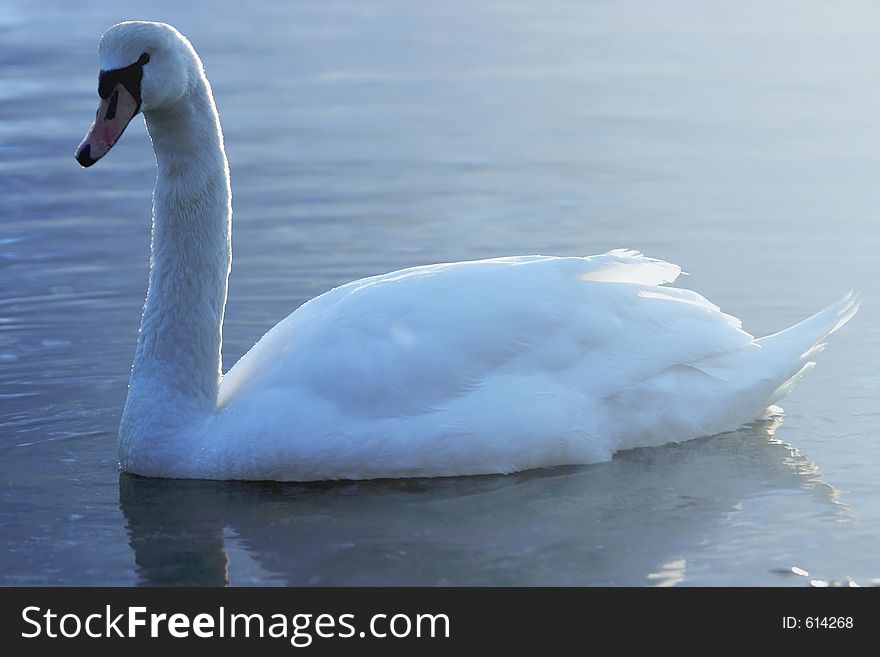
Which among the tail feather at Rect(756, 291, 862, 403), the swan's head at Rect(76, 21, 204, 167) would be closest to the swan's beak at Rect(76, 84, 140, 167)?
the swan's head at Rect(76, 21, 204, 167)

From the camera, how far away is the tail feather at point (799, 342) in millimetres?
8789

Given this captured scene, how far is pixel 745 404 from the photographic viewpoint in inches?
342

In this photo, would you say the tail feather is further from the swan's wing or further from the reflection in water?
the reflection in water

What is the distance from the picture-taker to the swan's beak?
755 centimetres

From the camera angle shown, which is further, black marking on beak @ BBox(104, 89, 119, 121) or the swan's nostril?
black marking on beak @ BBox(104, 89, 119, 121)

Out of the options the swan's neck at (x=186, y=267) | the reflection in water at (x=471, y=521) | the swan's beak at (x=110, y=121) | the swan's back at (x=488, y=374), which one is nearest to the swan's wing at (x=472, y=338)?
the swan's back at (x=488, y=374)

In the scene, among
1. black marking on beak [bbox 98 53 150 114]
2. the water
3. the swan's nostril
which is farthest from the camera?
black marking on beak [bbox 98 53 150 114]

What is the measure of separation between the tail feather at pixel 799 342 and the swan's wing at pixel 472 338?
27cm

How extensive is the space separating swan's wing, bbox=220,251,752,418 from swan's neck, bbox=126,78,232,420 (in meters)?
0.26

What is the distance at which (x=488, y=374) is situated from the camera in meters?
8.02

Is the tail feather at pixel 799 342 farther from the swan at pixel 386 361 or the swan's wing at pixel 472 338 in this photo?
the swan's wing at pixel 472 338

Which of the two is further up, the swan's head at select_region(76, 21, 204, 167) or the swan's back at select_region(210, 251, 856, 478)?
the swan's head at select_region(76, 21, 204, 167)
